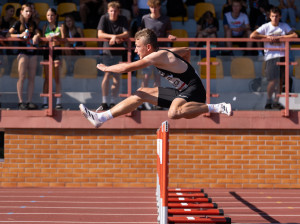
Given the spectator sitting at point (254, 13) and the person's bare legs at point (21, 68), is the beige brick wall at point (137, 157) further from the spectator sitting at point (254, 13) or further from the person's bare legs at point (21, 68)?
the spectator sitting at point (254, 13)

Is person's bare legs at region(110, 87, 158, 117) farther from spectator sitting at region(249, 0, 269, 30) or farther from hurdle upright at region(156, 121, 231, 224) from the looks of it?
spectator sitting at region(249, 0, 269, 30)

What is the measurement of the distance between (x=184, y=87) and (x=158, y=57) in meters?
0.74

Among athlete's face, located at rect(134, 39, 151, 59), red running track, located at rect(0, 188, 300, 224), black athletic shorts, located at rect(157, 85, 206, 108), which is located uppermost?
athlete's face, located at rect(134, 39, 151, 59)

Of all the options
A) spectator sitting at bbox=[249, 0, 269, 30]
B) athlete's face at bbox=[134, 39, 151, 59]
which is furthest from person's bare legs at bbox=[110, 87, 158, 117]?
spectator sitting at bbox=[249, 0, 269, 30]

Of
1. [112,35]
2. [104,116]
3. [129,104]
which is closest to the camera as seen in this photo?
[129,104]

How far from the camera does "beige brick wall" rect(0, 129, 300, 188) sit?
1327 centimetres

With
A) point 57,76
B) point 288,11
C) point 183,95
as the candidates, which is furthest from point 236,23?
point 183,95

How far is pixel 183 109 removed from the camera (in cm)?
852

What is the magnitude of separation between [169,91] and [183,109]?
1.44ft

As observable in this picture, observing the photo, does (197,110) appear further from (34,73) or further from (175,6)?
(175,6)

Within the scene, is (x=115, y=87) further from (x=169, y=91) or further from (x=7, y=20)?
(x=169, y=91)

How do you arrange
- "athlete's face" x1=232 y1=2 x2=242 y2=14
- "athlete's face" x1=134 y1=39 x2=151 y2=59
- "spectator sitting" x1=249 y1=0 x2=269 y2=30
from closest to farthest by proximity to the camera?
"athlete's face" x1=134 y1=39 x2=151 y2=59 < "athlete's face" x1=232 y1=2 x2=242 y2=14 < "spectator sitting" x1=249 y1=0 x2=269 y2=30

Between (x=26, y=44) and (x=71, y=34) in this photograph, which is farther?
(x=71, y=34)

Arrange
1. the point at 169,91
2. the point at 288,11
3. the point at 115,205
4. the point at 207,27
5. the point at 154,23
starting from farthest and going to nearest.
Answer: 1. the point at 288,11
2. the point at 207,27
3. the point at 154,23
4. the point at 115,205
5. the point at 169,91
